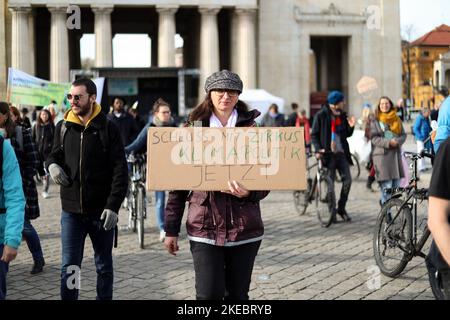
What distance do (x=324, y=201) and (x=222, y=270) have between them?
656 cm

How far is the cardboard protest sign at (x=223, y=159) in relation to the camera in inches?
153

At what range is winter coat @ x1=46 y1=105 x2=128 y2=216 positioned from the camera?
5098 millimetres

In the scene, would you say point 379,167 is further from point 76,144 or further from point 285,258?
point 76,144

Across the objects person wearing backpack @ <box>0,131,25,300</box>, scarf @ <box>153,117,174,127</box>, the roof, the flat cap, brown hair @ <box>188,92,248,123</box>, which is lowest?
person wearing backpack @ <box>0,131,25,300</box>

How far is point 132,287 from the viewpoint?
6586mm

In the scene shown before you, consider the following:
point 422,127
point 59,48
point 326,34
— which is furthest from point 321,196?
point 326,34

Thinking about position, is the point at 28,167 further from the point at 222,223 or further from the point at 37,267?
the point at 222,223

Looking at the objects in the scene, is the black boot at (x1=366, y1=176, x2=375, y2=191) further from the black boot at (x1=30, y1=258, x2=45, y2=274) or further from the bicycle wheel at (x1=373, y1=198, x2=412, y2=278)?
the black boot at (x1=30, y1=258, x2=45, y2=274)

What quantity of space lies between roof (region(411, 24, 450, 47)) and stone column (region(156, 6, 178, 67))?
37.1 metres

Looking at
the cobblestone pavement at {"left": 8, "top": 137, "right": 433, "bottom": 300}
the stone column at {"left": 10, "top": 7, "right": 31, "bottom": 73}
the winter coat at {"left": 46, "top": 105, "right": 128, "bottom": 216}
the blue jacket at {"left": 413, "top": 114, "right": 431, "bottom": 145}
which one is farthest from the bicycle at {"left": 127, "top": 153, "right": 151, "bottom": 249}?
the stone column at {"left": 10, "top": 7, "right": 31, "bottom": 73}

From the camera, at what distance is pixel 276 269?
24.1 feet

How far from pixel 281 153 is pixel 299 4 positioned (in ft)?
143

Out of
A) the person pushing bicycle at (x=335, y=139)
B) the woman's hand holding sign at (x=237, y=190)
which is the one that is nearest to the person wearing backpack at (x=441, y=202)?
the woman's hand holding sign at (x=237, y=190)

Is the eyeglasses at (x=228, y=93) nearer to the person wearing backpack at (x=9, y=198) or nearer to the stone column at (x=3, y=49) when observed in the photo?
the person wearing backpack at (x=9, y=198)
